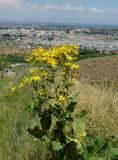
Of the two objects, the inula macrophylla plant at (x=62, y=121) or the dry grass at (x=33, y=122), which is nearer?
the inula macrophylla plant at (x=62, y=121)

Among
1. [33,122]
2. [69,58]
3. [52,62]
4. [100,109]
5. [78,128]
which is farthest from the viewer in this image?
[100,109]

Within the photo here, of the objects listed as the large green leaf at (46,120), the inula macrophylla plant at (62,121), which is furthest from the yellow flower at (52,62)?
the large green leaf at (46,120)

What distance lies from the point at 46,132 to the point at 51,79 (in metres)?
0.55

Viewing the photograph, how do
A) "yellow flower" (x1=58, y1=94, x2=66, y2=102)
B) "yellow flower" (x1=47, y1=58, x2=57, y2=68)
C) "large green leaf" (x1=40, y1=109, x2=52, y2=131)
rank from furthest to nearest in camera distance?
1. "large green leaf" (x1=40, y1=109, x2=52, y2=131)
2. "yellow flower" (x1=58, y1=94, x2=66, y2=102)
3. "yellow flower" (x1=47, y1=58, x2=57, y2=68)

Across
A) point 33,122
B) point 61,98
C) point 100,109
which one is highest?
point 61,98

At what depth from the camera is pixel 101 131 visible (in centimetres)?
594

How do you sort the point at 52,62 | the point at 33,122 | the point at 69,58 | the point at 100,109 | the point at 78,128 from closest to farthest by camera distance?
the point at 52,62 → the point at 69,58 → the point at 78,128 → the point at 33,122 → the point at 100,109

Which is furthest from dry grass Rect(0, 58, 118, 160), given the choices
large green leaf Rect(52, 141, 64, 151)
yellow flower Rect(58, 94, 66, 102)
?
yellow flower Rect(58, 94, 66, 102)

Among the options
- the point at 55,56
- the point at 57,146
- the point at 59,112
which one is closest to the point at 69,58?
the point at 55,56

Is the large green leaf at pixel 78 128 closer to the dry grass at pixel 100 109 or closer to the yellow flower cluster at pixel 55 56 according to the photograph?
the yellow flower cluster at pixel 55 56

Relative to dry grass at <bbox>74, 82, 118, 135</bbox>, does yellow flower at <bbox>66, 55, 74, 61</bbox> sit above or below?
above

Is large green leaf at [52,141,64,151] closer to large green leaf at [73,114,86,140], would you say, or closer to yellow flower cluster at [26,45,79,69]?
large green leaf at [73,114,86,140]

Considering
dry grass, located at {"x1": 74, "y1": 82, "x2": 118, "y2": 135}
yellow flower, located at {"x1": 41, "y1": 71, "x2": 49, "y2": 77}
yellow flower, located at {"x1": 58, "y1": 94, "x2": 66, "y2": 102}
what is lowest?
dry grass, located at {"x1": 74, "y1": 82, "x2": 118, "y2": 135}

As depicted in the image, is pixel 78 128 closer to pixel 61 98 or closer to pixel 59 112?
pixel 59 112
